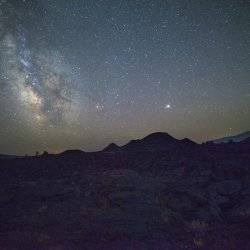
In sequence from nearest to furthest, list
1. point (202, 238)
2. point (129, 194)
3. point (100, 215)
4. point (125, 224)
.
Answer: point (202, 238) < point (125, 224) < point (100, 215) < point (129, 194)

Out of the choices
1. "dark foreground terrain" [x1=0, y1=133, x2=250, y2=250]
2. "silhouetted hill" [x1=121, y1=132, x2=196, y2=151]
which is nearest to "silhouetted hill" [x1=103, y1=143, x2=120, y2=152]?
"silhouetted hill" [x1=121, y1=132, x2=196, y2=151]

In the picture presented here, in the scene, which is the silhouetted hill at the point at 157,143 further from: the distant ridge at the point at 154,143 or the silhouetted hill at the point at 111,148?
the silhouetted hill at the point at 111,148

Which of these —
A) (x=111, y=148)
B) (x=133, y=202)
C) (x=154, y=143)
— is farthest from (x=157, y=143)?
(x=133, y=202)

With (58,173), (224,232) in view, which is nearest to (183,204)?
(224,232)

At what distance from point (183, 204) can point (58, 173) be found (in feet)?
47.0

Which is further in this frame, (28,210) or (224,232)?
(28,210)

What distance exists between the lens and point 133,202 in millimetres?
20531

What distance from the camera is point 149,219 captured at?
18562mm

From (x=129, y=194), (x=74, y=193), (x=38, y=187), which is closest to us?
(x=129, y=194)

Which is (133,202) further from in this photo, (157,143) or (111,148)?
(111,148)

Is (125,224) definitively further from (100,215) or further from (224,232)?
(224,232)

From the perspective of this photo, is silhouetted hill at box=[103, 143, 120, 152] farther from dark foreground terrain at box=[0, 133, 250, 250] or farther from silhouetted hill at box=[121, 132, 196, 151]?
dark foreground terrain at box=[0, 133, 250, 250]

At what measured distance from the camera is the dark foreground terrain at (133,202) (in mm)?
15945

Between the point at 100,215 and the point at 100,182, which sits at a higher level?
the point at 100,182
